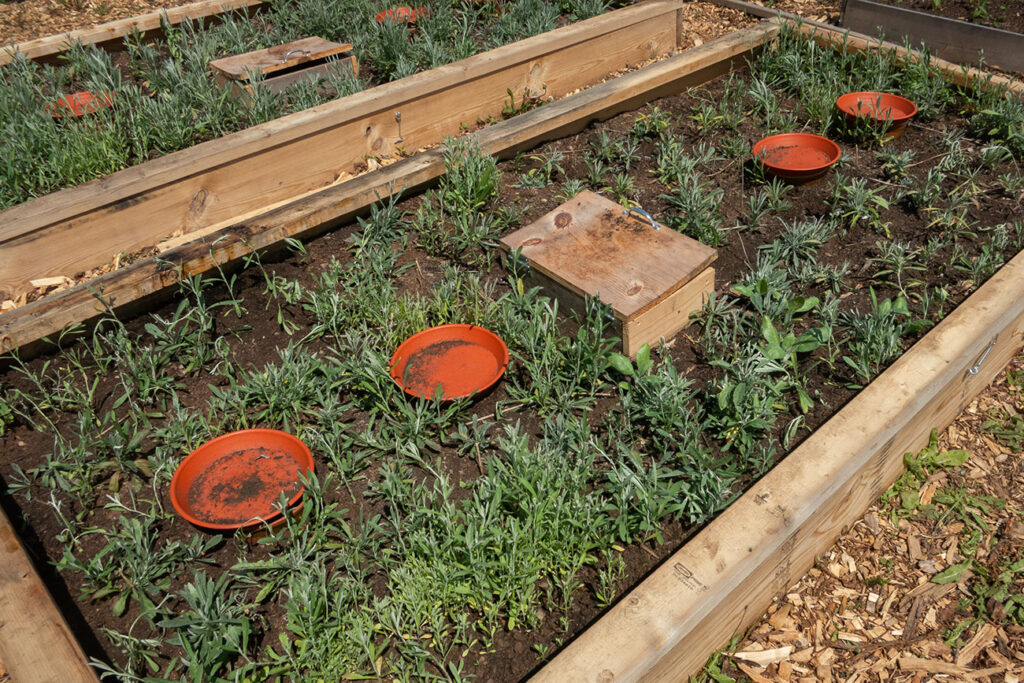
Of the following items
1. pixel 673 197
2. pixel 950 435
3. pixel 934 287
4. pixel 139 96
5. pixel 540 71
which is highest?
pixel 139 96

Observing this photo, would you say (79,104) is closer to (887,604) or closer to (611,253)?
(611,253)

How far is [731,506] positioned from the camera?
2311 mm

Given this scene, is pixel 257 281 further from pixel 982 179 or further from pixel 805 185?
pixel 982 179

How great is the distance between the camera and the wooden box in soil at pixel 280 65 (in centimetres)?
459

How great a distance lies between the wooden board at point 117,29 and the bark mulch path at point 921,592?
4.86 metres

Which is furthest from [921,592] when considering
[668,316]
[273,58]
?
[273,58]

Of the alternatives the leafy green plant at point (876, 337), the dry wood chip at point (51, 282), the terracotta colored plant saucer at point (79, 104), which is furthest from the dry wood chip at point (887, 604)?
the terracotta colored plant saucer at point (79, 104)

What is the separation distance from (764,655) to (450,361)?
1462mm

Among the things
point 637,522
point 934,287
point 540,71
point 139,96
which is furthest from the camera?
point 540,71

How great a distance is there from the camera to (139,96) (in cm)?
432

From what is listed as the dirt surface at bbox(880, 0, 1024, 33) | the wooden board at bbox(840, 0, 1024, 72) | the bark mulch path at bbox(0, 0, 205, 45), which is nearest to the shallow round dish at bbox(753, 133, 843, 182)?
A: the wooden board at bbox(840, 0, 1024, 72)

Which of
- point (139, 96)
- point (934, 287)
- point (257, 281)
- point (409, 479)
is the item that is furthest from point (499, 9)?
point (409, 479)

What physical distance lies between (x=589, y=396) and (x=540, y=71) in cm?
254

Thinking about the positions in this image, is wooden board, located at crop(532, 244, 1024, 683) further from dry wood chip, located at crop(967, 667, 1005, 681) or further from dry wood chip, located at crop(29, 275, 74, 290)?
dry wood chip, located at crop(29, 275, 74, 290)
